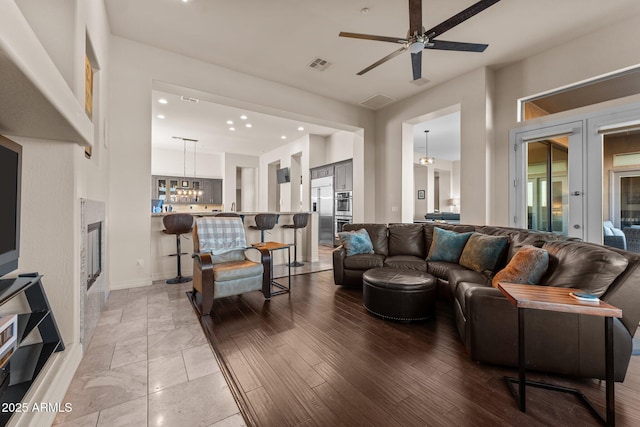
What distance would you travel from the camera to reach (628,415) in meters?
1.46

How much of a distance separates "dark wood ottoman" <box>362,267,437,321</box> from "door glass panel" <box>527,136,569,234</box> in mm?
2578

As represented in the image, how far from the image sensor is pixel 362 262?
12.0 ft

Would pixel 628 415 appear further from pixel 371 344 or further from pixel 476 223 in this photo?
pixel 476 223

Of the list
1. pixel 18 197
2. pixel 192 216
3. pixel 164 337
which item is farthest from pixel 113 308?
pixel 18 197

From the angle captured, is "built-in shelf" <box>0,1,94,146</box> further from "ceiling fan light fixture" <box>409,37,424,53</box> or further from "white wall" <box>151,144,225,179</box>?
"white wall" <box>151,144,225,179</box>

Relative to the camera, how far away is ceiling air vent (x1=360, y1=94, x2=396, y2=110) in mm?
5432

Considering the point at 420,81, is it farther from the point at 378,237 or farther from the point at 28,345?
the point at 28,345

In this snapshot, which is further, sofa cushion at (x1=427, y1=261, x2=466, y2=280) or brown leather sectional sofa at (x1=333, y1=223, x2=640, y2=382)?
sofa cushion at (x1=427, y1=261, x2=466, y2=280)

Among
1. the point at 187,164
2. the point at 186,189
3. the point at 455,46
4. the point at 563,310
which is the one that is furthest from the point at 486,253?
the point at 187,164

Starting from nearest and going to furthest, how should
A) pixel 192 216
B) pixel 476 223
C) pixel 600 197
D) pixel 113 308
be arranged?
1. pixel 113 308
2. pixel 600 197
3. pixel 192 216
4. pixel 476 223

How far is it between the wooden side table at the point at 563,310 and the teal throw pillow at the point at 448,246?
1833mm

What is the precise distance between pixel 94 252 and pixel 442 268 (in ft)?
12.3

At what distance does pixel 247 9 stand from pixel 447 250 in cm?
380

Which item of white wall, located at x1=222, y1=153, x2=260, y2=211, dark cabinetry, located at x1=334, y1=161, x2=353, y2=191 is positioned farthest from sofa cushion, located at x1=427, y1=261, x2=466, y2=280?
white wall, located at x1=222, y1=153, x2=260, y2=211
